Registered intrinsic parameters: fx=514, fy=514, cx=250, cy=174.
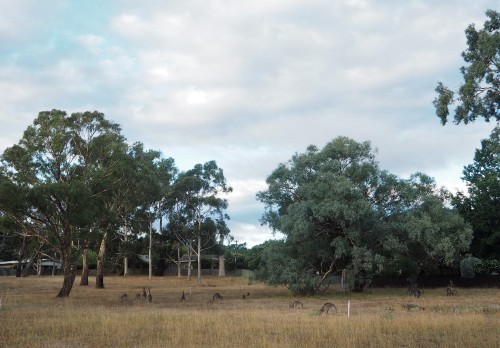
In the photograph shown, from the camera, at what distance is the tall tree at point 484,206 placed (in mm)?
50844

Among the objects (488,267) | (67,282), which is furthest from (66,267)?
(488,267)

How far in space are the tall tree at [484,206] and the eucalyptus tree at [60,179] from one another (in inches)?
1440

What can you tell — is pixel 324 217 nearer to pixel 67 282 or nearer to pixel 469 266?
pixel 67 282

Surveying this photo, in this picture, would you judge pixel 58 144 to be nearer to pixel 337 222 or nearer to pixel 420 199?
pixel 337 222

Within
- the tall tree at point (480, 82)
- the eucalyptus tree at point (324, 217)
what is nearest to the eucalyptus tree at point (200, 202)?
the eucalyptus tree at point (324, 217)

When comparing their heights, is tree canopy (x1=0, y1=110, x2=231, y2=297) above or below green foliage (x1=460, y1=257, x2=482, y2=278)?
above

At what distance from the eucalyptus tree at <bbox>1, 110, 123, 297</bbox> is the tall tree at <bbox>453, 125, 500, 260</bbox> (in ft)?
120

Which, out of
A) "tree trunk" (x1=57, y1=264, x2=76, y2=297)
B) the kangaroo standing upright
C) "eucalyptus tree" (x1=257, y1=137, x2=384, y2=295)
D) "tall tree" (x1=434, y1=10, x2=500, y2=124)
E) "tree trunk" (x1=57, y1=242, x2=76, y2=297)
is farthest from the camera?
"eucalyptus tree" (x1=257, y1=137, x2=384, y2=295)

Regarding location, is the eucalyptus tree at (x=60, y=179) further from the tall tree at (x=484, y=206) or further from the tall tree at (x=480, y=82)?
the tall tree at (x=484, y=206)

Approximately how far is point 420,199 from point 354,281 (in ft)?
28.7

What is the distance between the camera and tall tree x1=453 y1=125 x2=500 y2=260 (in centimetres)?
5084

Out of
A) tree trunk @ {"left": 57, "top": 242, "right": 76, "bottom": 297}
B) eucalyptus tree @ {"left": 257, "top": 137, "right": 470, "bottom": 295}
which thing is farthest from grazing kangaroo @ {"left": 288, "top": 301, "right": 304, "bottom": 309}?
tree trunk @ {"left": 57, "top": 242, "right": 76, "bottom": 297}

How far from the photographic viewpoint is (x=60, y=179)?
34.7 metres

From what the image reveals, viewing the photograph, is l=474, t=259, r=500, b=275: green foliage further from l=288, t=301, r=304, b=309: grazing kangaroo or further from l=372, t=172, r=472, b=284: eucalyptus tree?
l=288, t=301, r=304, b=309: grazing kangaroo
